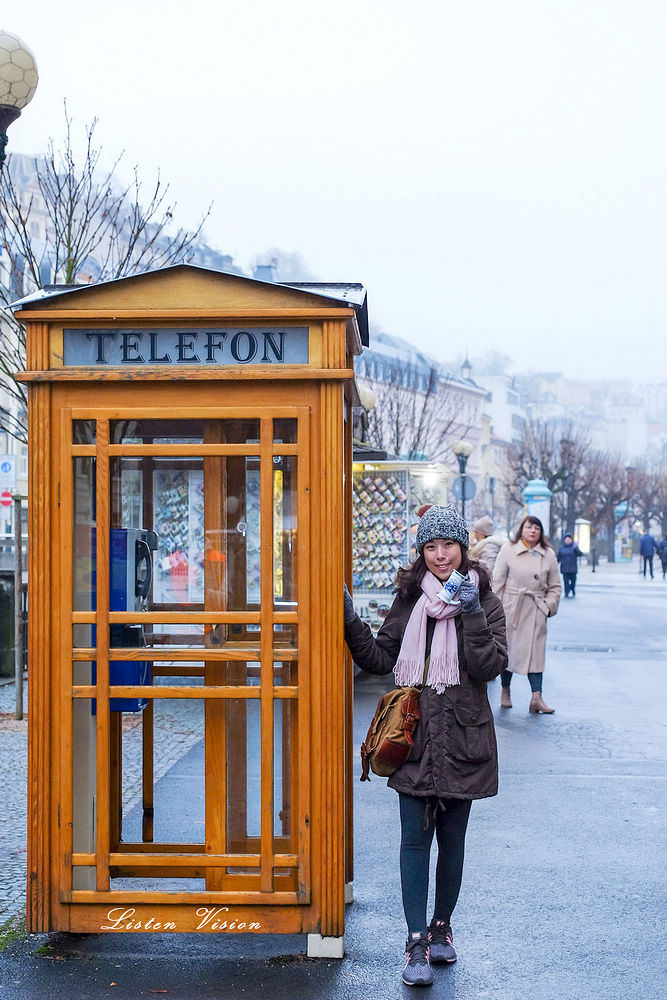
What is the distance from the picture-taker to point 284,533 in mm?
5059

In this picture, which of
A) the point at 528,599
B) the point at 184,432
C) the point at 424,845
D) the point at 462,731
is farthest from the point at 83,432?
the point at 528,599

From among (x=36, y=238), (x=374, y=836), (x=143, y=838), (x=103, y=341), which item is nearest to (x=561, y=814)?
(x=374, y=836)

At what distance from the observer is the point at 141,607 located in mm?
5246

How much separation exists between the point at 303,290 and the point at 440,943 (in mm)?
2592

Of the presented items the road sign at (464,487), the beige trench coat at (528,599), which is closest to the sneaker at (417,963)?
the beige trench coat at (528,599)

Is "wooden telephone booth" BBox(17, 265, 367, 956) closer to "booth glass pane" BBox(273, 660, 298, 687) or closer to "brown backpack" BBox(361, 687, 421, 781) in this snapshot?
"booth glass pane" BBox(273, 660, 298, 687)

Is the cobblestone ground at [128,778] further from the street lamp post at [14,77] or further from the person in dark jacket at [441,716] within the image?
the street lamp post at [14,77]

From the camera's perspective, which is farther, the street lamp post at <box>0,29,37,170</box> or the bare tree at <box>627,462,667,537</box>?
the bare tree at <box>627,462,667,537</box>

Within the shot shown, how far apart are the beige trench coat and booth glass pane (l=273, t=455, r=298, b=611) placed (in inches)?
275

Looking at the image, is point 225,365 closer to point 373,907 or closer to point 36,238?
point 373,907

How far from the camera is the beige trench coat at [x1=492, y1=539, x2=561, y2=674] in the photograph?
11867 mm

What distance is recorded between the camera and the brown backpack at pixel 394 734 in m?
4.93


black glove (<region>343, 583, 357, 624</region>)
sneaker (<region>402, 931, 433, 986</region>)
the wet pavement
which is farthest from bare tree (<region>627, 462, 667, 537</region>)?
sneaker (<region>402, 931, 433, 986</region>)

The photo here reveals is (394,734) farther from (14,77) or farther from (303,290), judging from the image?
(14,77)
